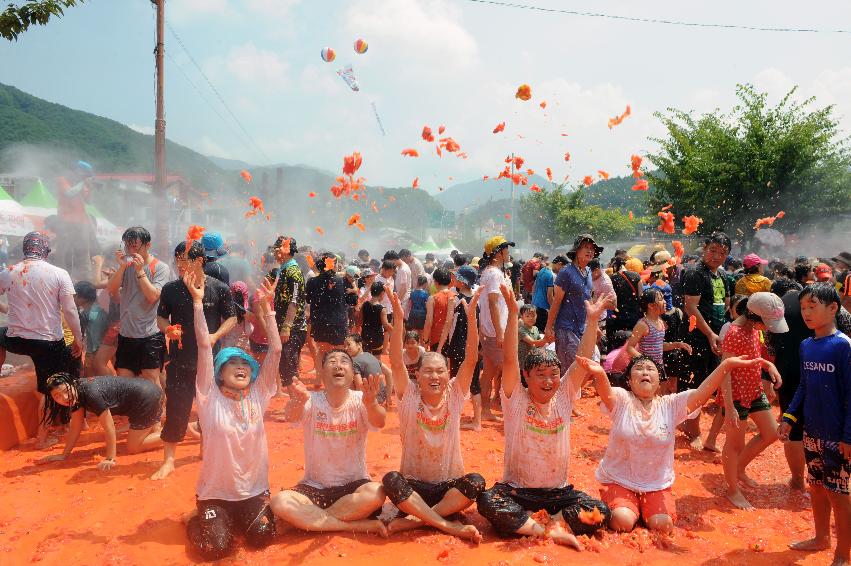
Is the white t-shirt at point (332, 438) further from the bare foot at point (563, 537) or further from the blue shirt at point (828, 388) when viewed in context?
the blue shirt at point (828, 388)

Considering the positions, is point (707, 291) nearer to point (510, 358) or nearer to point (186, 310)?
point (510, 358)

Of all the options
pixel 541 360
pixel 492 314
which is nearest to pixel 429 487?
pixel 541 360

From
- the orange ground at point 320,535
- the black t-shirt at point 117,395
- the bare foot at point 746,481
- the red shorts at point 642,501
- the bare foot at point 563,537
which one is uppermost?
the black t-shirt at point 117,395

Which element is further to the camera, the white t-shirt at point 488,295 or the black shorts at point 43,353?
the white t-shirt at point 488,295

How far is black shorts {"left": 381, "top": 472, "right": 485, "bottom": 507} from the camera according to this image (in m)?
4.03

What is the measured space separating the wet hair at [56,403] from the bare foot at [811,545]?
626 cm

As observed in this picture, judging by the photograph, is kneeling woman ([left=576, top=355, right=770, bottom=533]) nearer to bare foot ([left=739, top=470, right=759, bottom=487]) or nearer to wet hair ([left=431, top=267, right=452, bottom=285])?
bare foot ([left=739, top=470, right=759, bottom=487])

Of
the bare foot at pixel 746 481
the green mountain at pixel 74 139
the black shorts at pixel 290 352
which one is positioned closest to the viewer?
the bare foot at pixel 746 481

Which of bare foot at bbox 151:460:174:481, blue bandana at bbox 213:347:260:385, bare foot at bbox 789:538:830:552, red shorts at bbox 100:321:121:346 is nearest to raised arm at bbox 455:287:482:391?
blue bandana at bbox 213:347:260:385

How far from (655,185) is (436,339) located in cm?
1848

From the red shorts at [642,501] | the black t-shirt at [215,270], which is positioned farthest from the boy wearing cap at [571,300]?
the black t-shirt at [215,270]

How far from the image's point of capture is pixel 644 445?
172 inches

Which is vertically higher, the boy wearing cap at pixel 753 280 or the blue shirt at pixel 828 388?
the boy wearing cap at pixel 753 280

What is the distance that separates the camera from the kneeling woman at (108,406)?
215 inches
